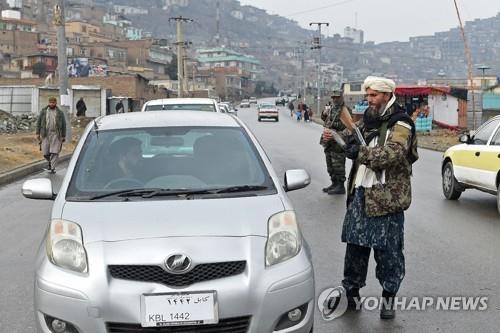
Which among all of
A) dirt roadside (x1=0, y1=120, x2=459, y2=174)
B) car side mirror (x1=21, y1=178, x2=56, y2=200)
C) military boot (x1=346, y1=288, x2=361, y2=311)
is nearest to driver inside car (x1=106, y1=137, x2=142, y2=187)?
car side mirror (x1=21, y1=178, x2=56, y2=200)

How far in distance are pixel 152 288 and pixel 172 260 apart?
189mm

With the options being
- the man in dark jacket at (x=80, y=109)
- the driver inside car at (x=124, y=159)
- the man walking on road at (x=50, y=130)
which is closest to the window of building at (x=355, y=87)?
the man in dark jacket at (x=80, y=109)

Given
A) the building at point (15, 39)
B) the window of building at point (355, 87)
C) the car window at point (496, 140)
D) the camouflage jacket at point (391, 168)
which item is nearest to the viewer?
the camouflage jacket at point (391, 168)

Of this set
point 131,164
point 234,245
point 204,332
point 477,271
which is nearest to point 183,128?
point 131,164

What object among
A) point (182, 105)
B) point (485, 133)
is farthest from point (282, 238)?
point (182, 105)

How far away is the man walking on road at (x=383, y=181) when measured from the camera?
4.91 meters

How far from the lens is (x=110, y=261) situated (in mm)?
3793

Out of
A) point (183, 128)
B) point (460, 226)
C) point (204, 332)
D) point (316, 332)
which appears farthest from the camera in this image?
point (460, 226)

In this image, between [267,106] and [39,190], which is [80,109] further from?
[39,190]

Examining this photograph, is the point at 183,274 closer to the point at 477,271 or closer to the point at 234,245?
the point at 234,245

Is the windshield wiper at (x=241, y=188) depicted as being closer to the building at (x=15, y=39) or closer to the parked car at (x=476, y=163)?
the parked car at (x=476, y=163)

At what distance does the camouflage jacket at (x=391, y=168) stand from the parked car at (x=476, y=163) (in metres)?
5.56

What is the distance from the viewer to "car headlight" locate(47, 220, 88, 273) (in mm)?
3920

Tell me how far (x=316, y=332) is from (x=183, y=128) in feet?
6.12
